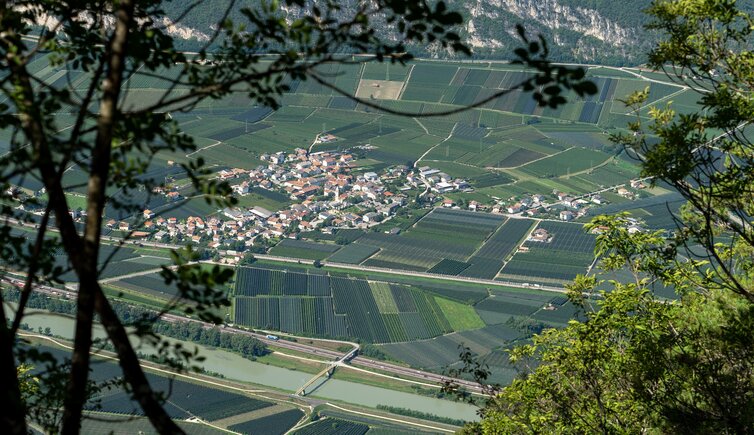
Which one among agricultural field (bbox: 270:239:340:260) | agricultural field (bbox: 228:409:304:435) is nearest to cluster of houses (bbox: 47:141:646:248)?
agricultural field (bbox: 270:239:340:260)

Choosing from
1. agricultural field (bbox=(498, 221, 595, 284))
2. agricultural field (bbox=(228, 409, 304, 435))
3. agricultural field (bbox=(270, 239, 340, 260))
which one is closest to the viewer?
agricultural field (bbox=(228, 409, 304, 435))

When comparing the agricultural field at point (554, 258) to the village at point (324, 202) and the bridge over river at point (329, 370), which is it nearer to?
the village at point (324, 202)

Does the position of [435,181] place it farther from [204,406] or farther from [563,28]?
[563,28]

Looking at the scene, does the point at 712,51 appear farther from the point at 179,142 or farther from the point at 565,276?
the point at 565,276

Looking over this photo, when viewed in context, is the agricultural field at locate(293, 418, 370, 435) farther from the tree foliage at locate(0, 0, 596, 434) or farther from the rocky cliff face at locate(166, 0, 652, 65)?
the rocky cliff face at locate(166, 0, 652, 65)

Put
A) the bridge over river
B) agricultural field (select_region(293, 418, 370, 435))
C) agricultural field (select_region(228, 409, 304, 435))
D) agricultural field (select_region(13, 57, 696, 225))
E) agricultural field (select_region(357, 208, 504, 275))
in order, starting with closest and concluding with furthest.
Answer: agricultural field (select_region(293, 418, 370, 435)) < agricultural field (select_region(228, 409, 304, 435)) < the bridge over river < agricultural field (select_region(357, 208, 504, 275)) < agricultural field (select_region(13, 57, 696, 225))

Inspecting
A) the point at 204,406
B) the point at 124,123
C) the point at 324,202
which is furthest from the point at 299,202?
the point at 124,123

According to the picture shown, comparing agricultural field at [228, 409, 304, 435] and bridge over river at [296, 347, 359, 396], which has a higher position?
agricultural field at [228, 409, 304, 435]
